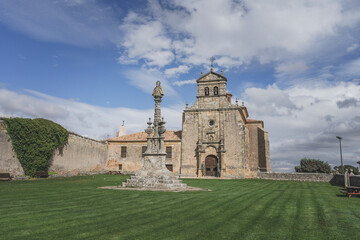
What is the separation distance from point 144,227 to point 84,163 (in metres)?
26.6

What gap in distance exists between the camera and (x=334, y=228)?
560 centimetres

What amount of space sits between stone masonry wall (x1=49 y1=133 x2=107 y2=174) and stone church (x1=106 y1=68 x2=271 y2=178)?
2.73m

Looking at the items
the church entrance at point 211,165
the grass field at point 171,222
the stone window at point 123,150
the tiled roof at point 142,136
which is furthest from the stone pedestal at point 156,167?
the stone window at point 123,150

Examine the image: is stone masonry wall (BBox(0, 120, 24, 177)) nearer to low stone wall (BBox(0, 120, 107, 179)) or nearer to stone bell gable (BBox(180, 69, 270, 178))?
low stone wall (BBox(0, 120, 107, 179))

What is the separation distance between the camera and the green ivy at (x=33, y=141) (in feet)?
66.6

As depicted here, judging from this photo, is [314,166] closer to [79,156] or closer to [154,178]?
[154,178]

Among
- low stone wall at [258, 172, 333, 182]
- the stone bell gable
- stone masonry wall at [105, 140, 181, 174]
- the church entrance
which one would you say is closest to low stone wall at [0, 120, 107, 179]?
stone masonry wall at [105, 140, 181, 174]

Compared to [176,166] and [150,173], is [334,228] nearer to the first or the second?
[150,173]

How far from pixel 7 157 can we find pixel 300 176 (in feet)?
93.4

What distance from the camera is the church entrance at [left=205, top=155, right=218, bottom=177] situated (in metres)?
32.1

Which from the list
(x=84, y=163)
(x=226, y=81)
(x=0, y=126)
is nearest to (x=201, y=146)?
(x=226, y=81)

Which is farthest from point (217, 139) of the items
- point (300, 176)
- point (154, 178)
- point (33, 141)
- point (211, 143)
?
point (33, 141)

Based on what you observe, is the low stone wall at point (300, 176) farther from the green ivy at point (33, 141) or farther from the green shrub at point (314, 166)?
the green ivy at point (33, 141)

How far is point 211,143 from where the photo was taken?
107ft
